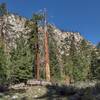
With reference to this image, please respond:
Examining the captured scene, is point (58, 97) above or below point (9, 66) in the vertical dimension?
below

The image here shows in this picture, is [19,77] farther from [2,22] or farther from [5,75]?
[2,22]

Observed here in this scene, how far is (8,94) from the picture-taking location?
1628 centimetres

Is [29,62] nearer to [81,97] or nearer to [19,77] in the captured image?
[19,77]

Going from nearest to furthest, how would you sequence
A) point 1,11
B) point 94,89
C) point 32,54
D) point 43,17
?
point 94,89 → point 43,17 → point 32,54 → point 1,11

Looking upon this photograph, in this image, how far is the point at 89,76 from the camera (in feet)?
232

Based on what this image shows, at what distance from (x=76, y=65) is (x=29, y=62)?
22910 millimetres

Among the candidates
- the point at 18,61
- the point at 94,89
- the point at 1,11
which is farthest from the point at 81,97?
the point at 1,11

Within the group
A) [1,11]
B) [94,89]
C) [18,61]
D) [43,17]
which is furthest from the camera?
[1,11]

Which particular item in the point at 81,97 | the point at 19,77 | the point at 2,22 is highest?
the point at 2,22

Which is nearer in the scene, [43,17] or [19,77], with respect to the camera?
[43,17]

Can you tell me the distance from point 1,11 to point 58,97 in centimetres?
5548

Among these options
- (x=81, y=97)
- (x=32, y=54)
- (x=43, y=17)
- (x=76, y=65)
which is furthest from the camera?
(x=76, y=65)

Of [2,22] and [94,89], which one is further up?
[2,22]

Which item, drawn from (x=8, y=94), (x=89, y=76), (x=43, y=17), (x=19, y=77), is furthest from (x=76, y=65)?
(x=8, y=94)
